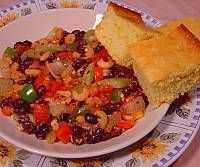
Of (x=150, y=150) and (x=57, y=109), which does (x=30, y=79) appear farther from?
(x=150, y=150)

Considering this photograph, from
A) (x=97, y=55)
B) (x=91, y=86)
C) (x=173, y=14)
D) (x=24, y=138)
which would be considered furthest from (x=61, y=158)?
(x=173, y=14)

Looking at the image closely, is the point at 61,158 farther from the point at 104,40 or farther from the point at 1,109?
the point at 104,40

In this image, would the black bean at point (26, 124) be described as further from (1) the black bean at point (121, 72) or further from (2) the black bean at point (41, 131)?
(1) the black bean at point (121, 72)

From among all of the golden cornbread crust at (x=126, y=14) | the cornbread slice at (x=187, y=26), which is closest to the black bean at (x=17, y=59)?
the golden cornbread crust at (x=126, y=14)

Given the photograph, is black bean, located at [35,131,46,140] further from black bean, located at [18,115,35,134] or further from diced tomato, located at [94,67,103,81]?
diced tomato, located at [94,67,103,81]

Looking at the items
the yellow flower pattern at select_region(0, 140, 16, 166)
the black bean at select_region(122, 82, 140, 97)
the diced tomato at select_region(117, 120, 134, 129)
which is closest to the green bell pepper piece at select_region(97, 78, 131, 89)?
the black bean at select_region(122, 82, 140, 97)
